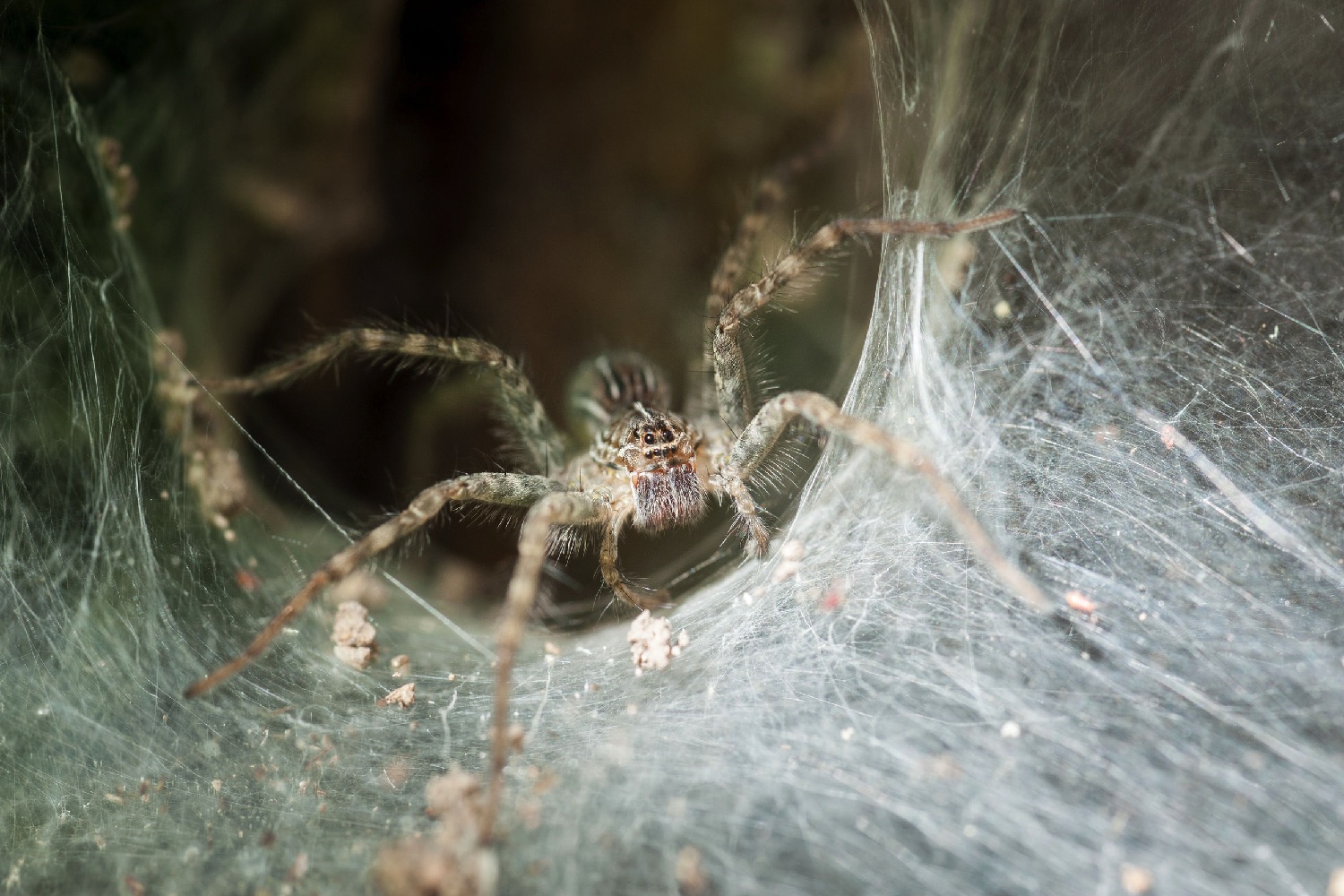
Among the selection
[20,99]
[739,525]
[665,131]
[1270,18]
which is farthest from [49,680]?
[1270,18]

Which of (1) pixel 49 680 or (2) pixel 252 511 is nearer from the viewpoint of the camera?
(1) pixel 49 680

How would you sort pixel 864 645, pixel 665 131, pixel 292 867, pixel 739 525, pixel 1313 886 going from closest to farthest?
pixel 1313 886 < pixel 292 867 < pixel 864 645 < pixel 739 525 < pixel 665 131

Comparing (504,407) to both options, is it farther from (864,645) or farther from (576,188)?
(864,645)

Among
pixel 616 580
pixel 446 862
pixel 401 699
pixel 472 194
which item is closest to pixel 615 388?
pixel 616 580

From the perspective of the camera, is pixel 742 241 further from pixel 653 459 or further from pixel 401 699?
pixel 401 699

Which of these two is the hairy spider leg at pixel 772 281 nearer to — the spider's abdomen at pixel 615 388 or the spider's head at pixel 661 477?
the spider's head at pixel 661 477

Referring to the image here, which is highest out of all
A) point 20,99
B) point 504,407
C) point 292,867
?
point 20,99

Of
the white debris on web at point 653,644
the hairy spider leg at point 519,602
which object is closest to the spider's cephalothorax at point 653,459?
the hairy spider leg at point 519,602
